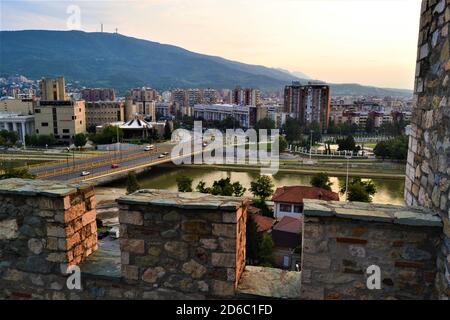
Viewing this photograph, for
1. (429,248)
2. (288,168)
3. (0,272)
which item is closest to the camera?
(429,248)

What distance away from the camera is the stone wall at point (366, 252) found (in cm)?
248

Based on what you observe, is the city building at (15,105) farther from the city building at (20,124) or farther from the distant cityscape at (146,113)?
the city building at (20,124)

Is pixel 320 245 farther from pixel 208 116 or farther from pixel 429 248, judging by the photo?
pixel 208 116

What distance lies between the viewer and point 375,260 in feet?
8.26

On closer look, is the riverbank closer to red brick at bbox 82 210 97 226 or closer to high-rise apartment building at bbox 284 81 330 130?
red brick at bbox 82 210 97 226

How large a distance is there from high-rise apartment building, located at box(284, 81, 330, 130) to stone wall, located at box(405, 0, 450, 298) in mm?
84820

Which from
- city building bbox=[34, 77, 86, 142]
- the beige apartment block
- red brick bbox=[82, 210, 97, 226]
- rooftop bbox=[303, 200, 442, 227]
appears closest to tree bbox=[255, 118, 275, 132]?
city building bbox=[34, 77, 86, 142]

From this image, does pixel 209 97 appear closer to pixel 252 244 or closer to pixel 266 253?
pixel 266 253

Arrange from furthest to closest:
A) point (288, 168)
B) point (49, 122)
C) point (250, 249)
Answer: point (49, 122) < point (288, 168) < point (250, 249)

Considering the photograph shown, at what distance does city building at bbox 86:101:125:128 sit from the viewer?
83.2 meters

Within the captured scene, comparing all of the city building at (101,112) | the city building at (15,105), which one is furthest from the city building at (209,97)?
the city building at (15,105)
